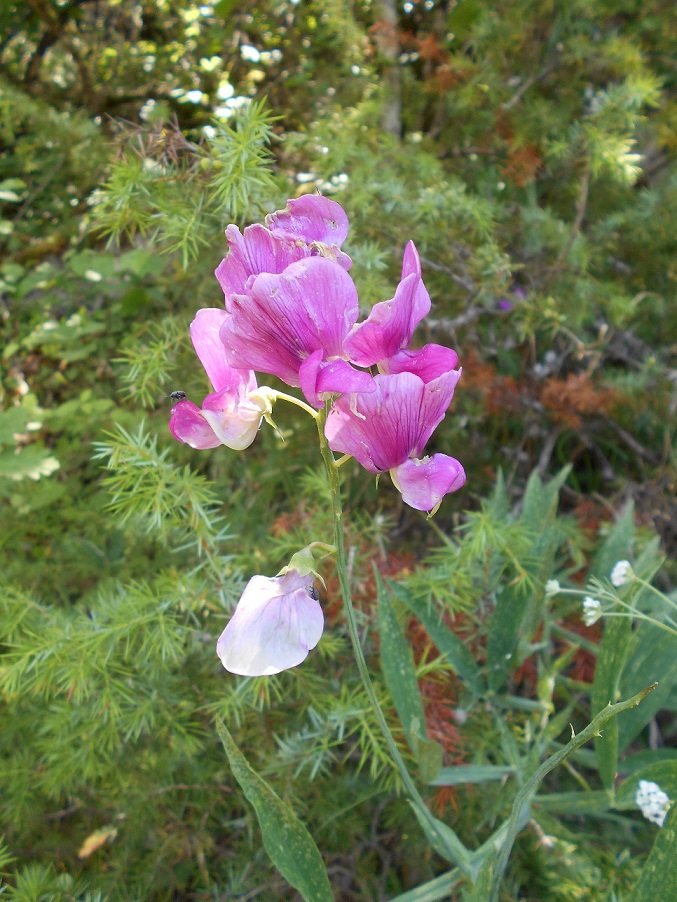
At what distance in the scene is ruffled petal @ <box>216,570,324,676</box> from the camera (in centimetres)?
54

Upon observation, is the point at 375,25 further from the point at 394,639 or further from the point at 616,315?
the point at 394,639

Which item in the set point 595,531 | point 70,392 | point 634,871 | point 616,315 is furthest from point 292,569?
point 70,392

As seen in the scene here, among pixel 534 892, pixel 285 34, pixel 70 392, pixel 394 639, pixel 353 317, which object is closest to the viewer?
pixel 353 317

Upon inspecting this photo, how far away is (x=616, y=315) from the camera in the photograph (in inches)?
55.9

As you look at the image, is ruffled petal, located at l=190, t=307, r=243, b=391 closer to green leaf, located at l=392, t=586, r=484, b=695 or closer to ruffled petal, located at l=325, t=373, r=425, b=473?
ruffled petal, located at l=325, t=373, r=425, b=473

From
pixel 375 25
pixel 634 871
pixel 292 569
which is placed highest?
pixel 375 25

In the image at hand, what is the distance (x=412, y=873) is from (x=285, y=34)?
5.88ft

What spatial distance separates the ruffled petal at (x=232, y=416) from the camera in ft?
1.94

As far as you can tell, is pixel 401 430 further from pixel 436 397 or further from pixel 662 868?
pixel 662 868

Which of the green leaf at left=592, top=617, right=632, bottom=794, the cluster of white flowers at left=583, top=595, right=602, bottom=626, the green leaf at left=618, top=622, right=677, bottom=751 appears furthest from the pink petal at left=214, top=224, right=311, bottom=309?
the green leaf at left=618, top=622, right=677, bottom=751

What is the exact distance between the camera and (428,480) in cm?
57

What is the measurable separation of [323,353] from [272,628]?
8.0 inches

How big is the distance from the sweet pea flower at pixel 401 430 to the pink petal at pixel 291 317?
0.16 ft

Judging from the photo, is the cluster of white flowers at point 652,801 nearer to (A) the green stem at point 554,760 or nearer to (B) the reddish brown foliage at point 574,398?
(A) the green stem at point 554,760
